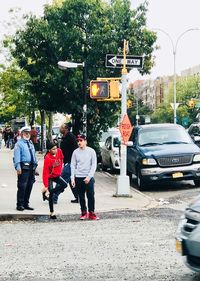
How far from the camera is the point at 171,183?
18641 mm

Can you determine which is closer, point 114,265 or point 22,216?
point 114,265

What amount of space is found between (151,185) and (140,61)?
4.71m

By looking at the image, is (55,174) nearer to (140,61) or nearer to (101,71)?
(140,61)

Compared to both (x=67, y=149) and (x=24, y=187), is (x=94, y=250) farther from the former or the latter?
(x=67, y=149)

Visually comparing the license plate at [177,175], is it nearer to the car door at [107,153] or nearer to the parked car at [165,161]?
the parked car at [165,161]

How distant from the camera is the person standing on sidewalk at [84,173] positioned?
11203mm

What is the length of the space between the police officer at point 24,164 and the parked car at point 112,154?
30.6ft

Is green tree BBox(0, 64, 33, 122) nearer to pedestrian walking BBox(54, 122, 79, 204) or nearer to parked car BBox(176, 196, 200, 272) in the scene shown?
pedestrian walking BBox(54, 122, 79, 204)

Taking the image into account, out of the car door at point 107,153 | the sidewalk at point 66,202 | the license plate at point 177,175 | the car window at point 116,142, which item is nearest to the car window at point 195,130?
the car door at point 107,153

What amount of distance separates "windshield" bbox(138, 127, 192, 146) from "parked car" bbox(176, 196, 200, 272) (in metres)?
11.6

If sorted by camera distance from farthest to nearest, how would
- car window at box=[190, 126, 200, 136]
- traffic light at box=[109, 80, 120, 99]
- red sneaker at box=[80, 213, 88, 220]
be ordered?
car window at box=[190, 126, 200, 136]
traffic light at box=[109, 80, 120, 99]
red sneaker at box=[80, 213, 88, 220]

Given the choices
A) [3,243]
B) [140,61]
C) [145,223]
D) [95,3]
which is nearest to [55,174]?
[145,223]

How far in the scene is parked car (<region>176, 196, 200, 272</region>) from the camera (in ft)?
18.6

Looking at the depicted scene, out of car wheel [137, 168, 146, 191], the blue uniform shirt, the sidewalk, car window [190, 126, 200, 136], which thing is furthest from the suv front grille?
car window [190, 126, 200, 136]
